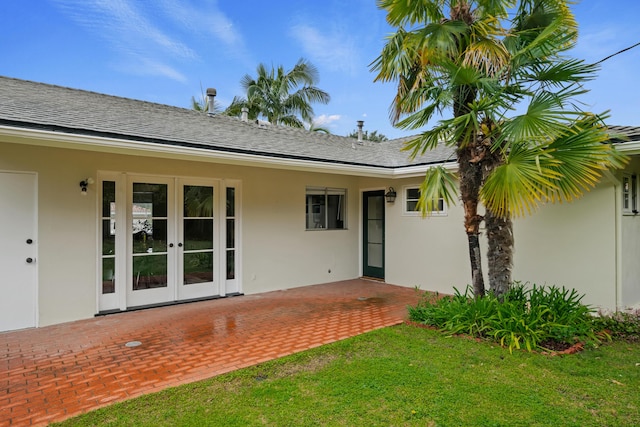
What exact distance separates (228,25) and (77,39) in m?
5.31

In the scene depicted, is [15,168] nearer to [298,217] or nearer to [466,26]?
[298,217]

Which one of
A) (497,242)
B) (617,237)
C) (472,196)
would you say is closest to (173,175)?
(472,196)

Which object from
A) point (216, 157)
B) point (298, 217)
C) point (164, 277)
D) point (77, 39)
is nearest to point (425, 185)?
point (216, 157)

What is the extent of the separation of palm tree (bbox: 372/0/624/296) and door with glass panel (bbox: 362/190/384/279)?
422 centimetres

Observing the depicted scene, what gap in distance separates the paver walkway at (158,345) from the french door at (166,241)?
393mm

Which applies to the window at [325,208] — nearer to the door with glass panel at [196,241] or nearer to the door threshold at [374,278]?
the door threshold at [374,278]

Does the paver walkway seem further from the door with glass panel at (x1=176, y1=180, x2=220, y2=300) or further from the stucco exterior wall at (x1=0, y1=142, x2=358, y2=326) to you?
the stucco exterior wall at (x1=0, y1=142, x2=358, y2=326)

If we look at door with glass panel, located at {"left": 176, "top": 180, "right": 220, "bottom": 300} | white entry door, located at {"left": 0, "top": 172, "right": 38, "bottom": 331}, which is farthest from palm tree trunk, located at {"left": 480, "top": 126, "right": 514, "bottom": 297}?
white entry door, located at {"left": 0, "top": 172, "right": 38, "bottom": 331}

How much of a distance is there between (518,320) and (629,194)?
11.6 feet

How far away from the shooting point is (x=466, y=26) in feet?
17.9

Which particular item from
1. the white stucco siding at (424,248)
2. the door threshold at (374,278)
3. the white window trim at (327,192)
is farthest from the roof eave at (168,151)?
the door threshold at (374,278)

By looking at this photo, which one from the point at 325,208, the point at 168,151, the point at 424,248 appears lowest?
the point at 424,248

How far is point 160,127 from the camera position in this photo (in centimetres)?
674

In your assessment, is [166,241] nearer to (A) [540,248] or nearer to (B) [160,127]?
(B) [160,127]
